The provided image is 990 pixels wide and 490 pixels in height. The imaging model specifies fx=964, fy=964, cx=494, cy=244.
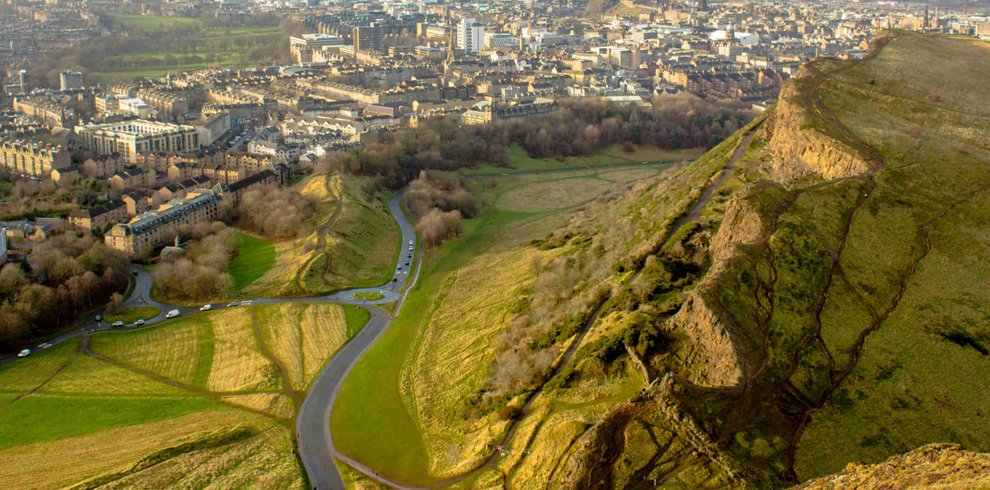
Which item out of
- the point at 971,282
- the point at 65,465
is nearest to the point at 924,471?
the point at 971,282

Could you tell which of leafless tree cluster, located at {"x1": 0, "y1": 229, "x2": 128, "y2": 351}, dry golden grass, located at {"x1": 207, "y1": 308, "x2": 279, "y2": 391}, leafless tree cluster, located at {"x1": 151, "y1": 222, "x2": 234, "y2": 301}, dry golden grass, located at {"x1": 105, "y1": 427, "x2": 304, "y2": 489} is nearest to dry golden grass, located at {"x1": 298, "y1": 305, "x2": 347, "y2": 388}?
dry golden grass, located at {"x1": 207, "y1": 308, "x2": 279, "y2": 391}

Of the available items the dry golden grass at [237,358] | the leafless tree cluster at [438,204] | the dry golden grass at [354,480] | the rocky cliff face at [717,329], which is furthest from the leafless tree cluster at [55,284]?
the rocky cliff face at [717,329]

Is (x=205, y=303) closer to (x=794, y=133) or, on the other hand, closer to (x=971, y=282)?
(x=794, y=133)

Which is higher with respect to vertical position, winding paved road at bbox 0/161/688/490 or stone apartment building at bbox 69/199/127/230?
stone apartment building at bbox 69/199/127/230

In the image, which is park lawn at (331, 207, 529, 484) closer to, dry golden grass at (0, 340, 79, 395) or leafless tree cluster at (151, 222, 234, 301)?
leafless tree cluster at (151, 222, 234, 301)

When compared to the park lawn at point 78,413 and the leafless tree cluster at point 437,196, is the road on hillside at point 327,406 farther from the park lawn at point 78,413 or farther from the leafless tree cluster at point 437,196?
the leafless tree cluster at point 437,196

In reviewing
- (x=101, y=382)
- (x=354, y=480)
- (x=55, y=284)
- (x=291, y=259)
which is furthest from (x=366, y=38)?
(x=354, y=480)
